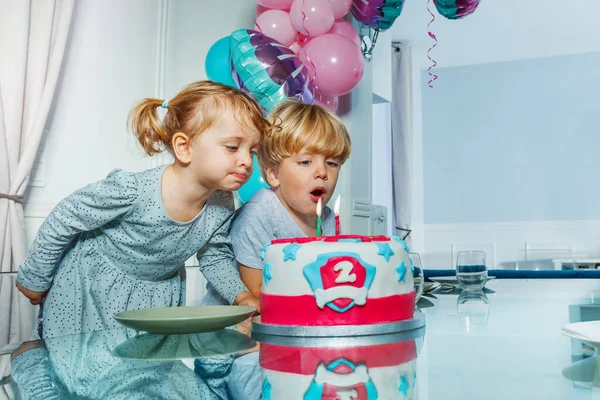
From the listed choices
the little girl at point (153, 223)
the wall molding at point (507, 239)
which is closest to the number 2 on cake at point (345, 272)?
the little girl at point (153, 223)

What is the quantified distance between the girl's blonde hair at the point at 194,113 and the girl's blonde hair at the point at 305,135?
13 cm

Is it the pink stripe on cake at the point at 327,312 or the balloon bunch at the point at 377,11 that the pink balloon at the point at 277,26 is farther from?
the pink stripe on cake at the point at 327,312

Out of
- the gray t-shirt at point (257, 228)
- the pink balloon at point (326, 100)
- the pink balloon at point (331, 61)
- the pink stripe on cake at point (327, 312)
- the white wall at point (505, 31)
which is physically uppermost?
the white wall at point (505, 31)

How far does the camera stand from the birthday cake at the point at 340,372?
17.0 inches

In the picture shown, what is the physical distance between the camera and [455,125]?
676 centimetres

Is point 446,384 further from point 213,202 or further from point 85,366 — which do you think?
point 213,202

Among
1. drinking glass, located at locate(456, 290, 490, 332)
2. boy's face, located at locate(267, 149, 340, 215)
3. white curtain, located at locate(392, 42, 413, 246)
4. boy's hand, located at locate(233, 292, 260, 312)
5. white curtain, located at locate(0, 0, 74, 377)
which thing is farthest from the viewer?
white curtain, located at locate(392, 42, 413, 246)

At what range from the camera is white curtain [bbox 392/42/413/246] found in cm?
605

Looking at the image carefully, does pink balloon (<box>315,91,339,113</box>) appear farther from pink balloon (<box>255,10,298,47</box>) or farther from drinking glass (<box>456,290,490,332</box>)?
drinking glass (<box>456,290,490,332</box>)

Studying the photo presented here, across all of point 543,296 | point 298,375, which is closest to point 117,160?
point 543,296

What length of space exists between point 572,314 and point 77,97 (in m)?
2.63

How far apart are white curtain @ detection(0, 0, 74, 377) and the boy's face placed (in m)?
1.49

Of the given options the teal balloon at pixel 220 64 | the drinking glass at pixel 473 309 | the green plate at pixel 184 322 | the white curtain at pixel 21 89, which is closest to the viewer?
the green plate at pixel 184 322

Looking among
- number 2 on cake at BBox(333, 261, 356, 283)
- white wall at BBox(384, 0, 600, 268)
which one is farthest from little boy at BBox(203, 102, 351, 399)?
white wall at BBox(384, 0, 600, 268)
